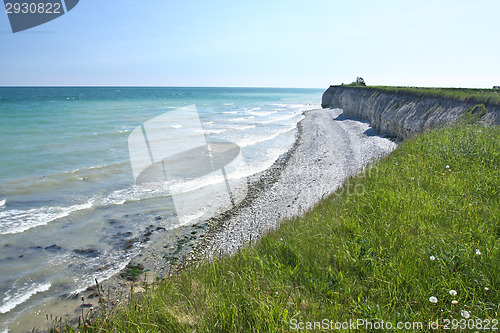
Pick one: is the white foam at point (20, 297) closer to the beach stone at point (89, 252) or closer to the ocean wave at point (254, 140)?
the beach stone at point (89, 252)

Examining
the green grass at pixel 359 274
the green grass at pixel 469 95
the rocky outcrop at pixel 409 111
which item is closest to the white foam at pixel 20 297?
the green grass at pixel 359 274

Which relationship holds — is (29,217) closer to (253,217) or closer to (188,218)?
(188,218)

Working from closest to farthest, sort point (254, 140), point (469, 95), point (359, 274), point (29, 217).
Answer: point (359, 274), point (29, 217), point (469, 95), point (254, 140)

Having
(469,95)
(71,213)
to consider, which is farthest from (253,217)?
(469,95)

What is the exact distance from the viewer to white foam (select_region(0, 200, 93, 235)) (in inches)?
402

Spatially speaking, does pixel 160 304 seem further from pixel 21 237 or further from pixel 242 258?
pixel 21 237

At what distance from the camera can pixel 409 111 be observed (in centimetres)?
2111

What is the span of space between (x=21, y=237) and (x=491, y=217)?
1266 cm

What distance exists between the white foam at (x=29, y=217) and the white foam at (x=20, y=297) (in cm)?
378

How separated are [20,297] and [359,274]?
7.90 m

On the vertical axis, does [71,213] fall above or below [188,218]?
below

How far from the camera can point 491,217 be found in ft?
14.5

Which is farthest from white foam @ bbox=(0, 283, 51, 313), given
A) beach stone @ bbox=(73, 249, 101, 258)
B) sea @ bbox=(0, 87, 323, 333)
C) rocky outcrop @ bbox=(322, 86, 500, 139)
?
rocky outcrop @ bbox=(322, 86, 500, 139)

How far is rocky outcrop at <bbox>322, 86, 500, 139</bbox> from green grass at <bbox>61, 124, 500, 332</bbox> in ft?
32.7
